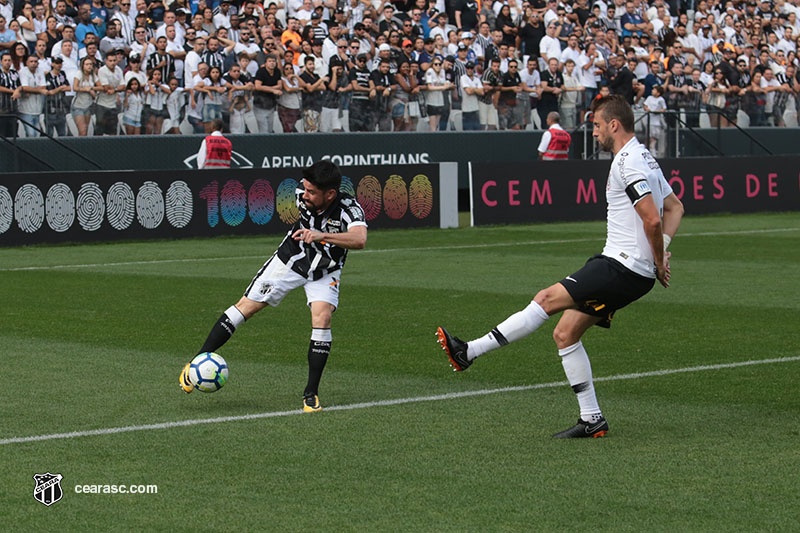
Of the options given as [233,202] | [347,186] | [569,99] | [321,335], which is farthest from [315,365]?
[569,99]

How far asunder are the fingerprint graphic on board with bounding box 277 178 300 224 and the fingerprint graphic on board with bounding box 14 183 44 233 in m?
4.28

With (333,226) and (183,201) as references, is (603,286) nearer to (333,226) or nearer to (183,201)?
(333,226)

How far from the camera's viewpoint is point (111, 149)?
24.4 m

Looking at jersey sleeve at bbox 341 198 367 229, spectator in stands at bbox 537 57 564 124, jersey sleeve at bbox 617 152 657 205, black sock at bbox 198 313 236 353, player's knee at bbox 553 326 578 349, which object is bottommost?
black sock at bbox 198 313 236 353

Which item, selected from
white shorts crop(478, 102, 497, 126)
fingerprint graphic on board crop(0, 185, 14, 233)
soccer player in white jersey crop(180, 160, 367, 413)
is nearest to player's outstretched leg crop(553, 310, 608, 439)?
soccer player in white jersey crop(180, 160, 367, 413)

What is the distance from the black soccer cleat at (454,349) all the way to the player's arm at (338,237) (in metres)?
1.05

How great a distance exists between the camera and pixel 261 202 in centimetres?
2350

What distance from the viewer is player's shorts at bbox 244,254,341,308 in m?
8.85

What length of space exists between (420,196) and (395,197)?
628 mm

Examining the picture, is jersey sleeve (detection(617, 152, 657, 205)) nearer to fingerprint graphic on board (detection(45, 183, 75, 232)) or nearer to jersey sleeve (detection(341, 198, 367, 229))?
jersey sleeve (detection(341, 198, 367, 229))

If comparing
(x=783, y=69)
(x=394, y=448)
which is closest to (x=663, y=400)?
(x=394, y=448)

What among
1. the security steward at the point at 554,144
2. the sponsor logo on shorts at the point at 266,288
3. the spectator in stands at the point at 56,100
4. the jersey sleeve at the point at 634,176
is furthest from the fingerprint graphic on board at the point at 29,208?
the jersey sleeve at the point at 634,176

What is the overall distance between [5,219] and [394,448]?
50.3 ft

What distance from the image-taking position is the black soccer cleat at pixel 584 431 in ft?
25.1
